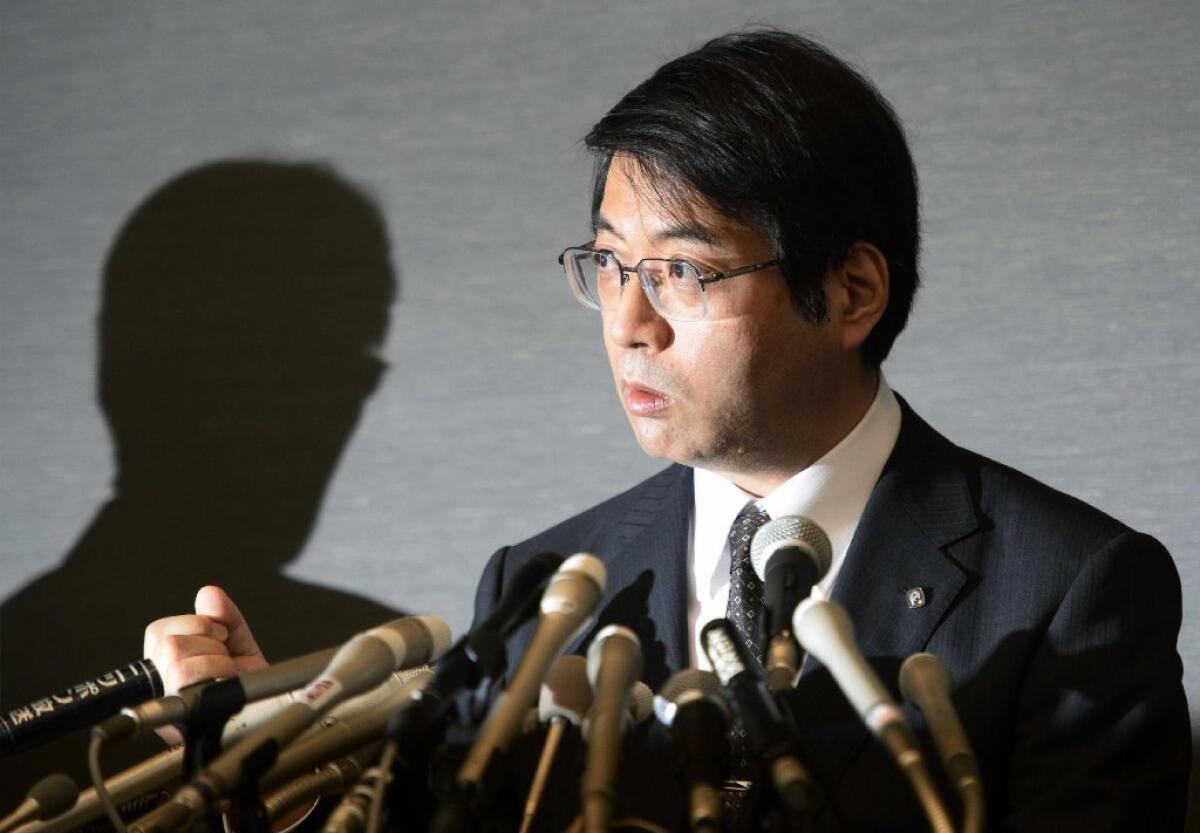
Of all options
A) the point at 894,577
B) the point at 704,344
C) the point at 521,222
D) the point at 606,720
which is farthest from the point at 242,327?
the point at 606,720

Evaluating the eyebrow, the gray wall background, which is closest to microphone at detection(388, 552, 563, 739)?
the eyebrow

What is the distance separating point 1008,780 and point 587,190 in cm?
138

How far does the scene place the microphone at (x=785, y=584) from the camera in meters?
1.19

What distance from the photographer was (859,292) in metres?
1.85

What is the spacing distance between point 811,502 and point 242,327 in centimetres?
139

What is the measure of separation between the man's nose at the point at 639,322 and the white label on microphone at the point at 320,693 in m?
0.66

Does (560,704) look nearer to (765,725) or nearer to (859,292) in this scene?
(765,725)

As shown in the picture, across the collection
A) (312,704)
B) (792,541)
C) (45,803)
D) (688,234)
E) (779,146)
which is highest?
(779,146)

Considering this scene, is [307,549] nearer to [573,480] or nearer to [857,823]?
[573,480]

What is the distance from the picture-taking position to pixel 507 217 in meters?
2.64

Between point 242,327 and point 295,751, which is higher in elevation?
point 242,327

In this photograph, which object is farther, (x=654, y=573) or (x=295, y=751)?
(x=654, y=573)

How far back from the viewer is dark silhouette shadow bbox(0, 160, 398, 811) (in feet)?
8.92

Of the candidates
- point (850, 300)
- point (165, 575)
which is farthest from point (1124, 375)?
point (165, 575)
